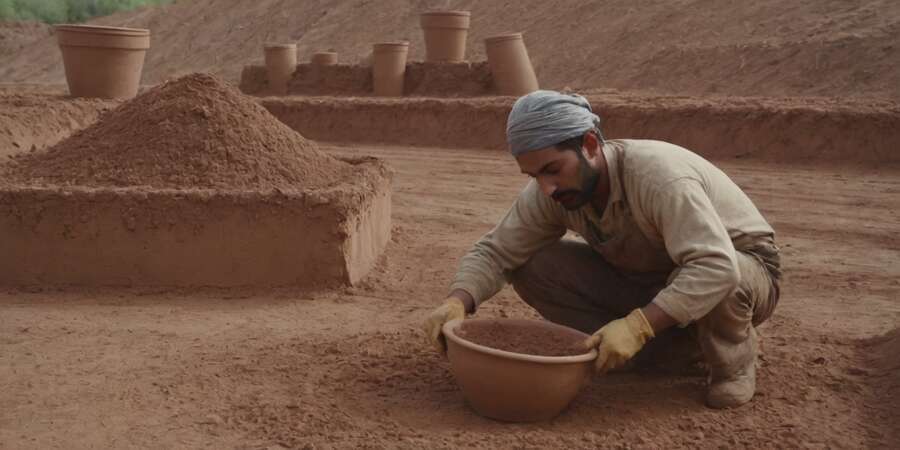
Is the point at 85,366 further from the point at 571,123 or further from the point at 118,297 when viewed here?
the point at 571,123

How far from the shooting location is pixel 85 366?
3.66m

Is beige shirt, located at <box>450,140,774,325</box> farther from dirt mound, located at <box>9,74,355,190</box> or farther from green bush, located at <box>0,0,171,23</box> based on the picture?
green bush, located at <box>0,0,171,23</box>

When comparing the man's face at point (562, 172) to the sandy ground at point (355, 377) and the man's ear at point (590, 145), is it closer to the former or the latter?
the man's ear at point (590, 145)

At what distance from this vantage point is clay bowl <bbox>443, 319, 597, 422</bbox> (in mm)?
2904

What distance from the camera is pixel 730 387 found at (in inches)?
127

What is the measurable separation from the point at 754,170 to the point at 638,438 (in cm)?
619

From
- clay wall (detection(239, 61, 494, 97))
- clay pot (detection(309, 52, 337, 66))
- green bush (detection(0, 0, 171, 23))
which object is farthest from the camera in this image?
green bush (detection(0, 0, 171, 23))

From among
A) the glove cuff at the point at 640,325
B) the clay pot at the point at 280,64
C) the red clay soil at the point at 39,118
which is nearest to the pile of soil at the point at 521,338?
the glove cuff at the point at 640,325

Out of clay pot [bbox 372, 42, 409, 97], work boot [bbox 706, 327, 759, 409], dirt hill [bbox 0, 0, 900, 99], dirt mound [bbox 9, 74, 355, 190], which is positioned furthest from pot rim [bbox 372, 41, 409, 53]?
work boot [bbox 706, 327, 759, 409]

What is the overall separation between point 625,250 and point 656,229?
22cm

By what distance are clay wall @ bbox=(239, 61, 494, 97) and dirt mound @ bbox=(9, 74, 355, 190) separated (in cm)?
780

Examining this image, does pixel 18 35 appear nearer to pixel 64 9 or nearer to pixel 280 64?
→ pixel 64 9

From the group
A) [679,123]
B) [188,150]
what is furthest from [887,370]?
[679,123]

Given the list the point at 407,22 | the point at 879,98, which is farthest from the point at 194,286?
the point at 407,22
